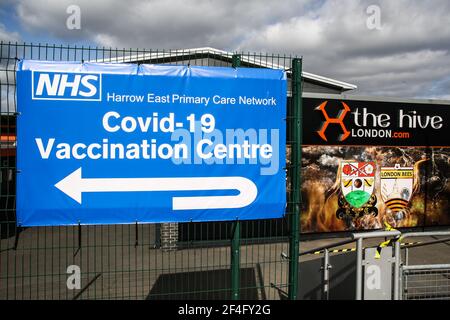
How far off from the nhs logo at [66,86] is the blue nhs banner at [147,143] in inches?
0.5

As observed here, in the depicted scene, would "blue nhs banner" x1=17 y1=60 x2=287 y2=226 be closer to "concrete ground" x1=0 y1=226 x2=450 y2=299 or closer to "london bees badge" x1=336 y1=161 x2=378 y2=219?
"concrete ground" x1=0 y1=226 x2=450 y2=299

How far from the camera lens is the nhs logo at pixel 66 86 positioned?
420 cm

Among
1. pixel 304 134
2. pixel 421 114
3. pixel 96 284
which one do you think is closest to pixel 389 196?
pixel 421 114

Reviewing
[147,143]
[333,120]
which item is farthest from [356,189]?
[147,143]

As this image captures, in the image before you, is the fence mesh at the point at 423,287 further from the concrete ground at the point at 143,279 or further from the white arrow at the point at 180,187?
the white arrow at the point at 180,187

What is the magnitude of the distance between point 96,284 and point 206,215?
11.9ft

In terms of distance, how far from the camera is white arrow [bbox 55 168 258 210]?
14.1ft

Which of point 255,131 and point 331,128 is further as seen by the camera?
point 331,128

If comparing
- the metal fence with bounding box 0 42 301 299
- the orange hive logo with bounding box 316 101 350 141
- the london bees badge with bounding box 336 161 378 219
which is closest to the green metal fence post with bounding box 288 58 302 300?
the metal fence with bounding box 0 42 301 299

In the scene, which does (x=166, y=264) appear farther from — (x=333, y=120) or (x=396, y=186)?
(x=396, y=186)

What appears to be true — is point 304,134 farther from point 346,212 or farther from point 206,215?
point 206,215
